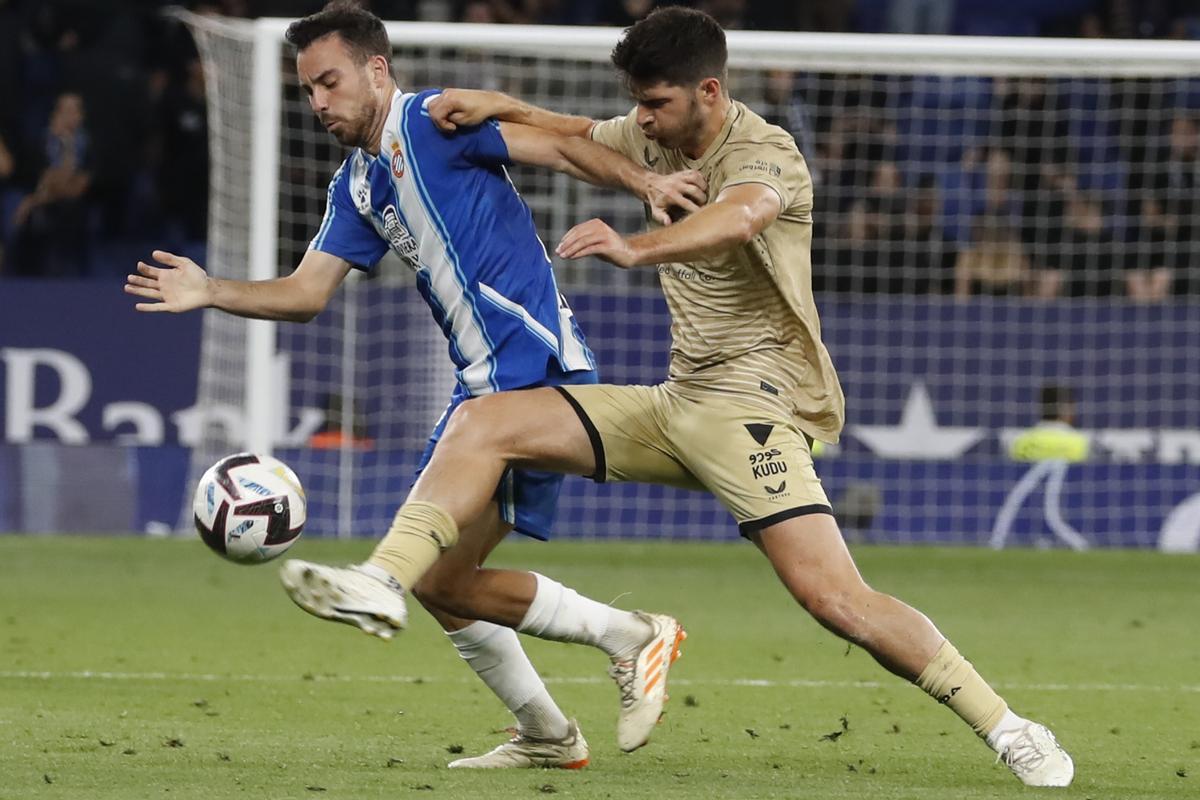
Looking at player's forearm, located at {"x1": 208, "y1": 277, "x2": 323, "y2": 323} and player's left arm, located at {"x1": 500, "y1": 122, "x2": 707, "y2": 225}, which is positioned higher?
player's left arm, located at {"x1": 500, "y1": 122, "x2": 707, "y2": 225}

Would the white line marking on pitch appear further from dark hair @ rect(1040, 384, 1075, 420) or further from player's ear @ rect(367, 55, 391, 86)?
dark hair @ rect(1040, 384, 1075, 420)

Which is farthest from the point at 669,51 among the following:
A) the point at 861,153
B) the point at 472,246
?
the point at 861,153

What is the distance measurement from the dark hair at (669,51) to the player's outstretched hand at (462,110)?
42 centimetres

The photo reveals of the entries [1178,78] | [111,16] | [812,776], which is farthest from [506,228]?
[111,16]

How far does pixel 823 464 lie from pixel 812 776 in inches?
309

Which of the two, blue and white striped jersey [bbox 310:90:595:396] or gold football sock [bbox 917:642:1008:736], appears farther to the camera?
blue and white striped jersey [bbox 310:90:595:396]

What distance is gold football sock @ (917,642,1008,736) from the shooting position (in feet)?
16.7

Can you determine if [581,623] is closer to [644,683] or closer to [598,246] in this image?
[644,683]

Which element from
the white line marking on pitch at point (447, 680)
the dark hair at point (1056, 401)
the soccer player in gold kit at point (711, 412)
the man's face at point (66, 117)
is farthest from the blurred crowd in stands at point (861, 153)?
the soccer player in gold kit at point (711, 412)

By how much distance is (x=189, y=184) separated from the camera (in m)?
16.1

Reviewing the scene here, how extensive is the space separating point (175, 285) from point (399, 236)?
2.10 ft

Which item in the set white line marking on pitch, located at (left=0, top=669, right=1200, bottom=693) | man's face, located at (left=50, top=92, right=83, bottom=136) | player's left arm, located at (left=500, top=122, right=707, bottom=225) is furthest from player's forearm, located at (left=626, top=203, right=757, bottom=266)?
man's face, located at (left=50, top=92, right=83, bottom=136)

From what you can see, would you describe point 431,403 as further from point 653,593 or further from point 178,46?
point 178,46

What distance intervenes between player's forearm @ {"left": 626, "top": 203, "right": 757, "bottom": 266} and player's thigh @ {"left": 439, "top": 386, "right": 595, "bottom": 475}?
1.93 feet
